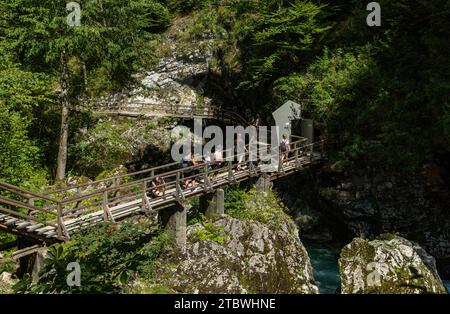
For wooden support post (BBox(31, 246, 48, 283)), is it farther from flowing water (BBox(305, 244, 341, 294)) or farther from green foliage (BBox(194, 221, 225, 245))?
flowing water (BBox(305, 244, 341, 294))

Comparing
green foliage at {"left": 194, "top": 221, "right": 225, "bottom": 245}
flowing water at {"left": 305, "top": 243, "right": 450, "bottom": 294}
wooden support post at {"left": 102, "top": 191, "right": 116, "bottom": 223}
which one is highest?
wooden support post at {"left": 102, "top": 191, "right": 116, "bottom": 223}

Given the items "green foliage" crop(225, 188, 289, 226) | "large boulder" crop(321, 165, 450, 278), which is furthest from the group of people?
"large boulder" crop(321, 165, 450, 278)

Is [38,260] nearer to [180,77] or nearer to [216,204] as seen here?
[216,204]

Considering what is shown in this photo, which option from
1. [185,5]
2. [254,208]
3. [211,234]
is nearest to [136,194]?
[211,234]

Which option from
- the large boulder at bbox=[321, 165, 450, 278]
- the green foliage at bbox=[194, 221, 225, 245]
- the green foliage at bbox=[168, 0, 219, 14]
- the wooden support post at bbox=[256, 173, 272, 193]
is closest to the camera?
the green foliage at bbox=[194, 221, 225, 245]

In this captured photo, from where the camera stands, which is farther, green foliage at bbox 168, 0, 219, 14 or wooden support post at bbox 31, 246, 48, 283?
green foliage at bbox 168, 0, 219, 14

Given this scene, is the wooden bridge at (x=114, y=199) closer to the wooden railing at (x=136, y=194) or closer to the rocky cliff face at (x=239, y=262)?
the wooden railing at (x=136, y=194)

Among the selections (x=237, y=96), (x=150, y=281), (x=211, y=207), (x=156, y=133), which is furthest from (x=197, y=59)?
(x=150, y=281)
